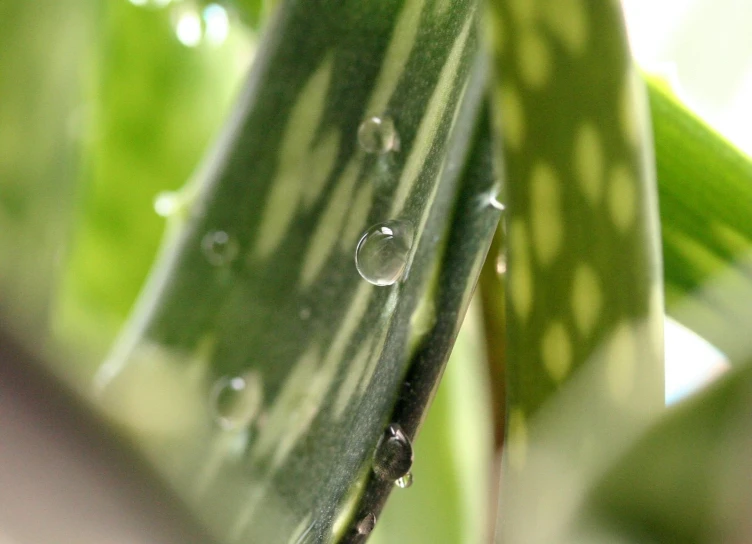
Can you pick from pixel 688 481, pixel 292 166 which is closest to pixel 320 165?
pixel 292 166

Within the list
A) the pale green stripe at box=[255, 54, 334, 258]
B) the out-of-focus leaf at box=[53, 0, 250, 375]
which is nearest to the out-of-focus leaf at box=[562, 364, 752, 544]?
the pale green stripe at box=[255, 54, 334, 258]

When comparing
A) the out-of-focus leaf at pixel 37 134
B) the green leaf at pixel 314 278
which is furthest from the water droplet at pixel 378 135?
the out-of-focus leaf at pixel 37 134

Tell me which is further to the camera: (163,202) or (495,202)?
(163,202)

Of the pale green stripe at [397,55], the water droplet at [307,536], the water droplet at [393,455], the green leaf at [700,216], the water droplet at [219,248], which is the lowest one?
the water droplet at [307,536]

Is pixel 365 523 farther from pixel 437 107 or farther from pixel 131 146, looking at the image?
pixel 131 146

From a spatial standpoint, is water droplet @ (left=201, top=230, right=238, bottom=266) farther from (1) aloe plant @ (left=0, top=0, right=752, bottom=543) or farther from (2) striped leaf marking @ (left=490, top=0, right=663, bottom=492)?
(2) striped leaf marking @ (left=490, top=0, right=663, bottom=492)

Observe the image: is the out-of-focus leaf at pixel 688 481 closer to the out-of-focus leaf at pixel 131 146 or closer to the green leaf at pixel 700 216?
the green leaf at pixel 700 216

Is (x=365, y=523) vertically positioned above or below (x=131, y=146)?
below
